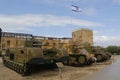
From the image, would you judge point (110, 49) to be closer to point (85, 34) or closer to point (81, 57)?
point (85, 34)

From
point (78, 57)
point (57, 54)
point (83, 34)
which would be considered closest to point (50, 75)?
point (57, 54)

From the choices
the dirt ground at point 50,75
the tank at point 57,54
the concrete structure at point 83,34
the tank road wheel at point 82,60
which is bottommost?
the dirt ground at point 50,75

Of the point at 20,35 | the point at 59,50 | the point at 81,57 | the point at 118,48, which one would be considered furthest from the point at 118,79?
the point at 118,48

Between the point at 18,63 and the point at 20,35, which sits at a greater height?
the point at 20,35

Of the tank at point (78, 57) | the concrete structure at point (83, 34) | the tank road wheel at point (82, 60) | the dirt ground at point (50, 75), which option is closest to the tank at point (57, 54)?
the dirt ground at point (50, 75)

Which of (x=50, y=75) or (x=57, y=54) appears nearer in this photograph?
(x=50, y=75)

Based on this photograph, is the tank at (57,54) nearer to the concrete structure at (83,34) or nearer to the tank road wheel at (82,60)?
the tank road wheel at (82,60)

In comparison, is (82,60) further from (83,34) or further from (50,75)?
(83,34)

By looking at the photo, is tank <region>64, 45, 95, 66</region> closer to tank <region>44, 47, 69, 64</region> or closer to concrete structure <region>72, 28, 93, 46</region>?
tank <region>44, 47, 69, 64</region>

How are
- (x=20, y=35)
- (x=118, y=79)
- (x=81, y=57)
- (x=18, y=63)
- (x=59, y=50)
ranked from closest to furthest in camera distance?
(x=118, y=79) → (x=18, y=63) → (x=59, y=50) → (x=81, y=57) → (x=20, y=35)

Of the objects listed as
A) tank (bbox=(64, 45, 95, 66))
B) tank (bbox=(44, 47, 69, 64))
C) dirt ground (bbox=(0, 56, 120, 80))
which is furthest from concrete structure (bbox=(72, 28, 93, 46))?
dirt ground (bbox=(0, 56, 120, 80))

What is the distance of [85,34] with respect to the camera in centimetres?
7925

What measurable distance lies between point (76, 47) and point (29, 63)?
10988 mm

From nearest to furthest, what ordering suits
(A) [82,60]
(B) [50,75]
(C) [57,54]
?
1. (B) [50,75]
2. (C) [57,54]
3. (A) [82,60]
